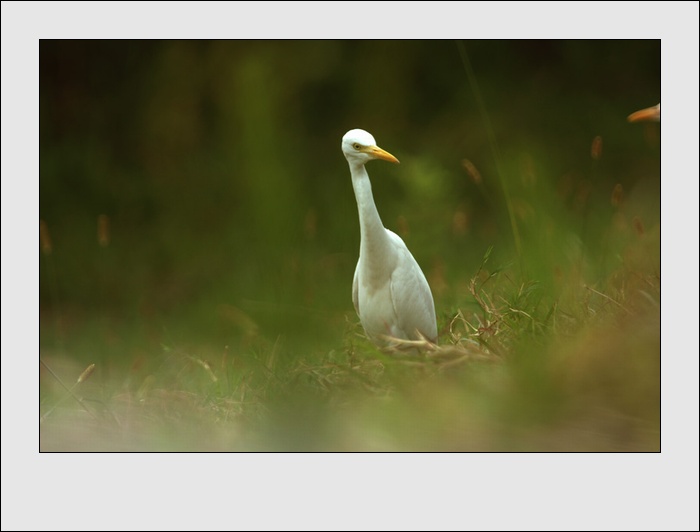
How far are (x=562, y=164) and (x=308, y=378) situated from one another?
1186mm

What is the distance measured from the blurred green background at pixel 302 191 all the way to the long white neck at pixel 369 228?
Answer: 0.31ft

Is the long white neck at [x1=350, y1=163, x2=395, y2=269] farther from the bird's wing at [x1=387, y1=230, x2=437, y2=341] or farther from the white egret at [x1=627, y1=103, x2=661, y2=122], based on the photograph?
the white egret at [x1=627, y1=103, x2=661, y2=122]

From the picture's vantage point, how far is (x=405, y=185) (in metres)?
1.99

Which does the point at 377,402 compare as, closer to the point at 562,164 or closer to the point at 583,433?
the point at 583,433

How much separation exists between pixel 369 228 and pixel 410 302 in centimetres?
23

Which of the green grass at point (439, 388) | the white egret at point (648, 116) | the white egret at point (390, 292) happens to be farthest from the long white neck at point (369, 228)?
the white egret at point (648, 116)

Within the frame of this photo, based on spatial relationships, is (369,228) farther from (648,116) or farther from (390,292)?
(648,116)

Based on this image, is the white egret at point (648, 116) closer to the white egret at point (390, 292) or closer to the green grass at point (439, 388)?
the green grass at point (439, 388)

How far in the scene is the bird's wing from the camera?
2066mm

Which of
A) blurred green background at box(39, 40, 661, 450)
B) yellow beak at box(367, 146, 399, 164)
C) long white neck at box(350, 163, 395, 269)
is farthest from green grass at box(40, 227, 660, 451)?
yellow beak at box(367, 146, 399, 164)

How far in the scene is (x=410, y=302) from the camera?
2.08m

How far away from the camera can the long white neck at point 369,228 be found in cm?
192

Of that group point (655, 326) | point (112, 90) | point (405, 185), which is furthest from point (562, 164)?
point (112, 90)

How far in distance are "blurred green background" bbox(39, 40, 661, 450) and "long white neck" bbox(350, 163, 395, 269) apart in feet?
0.31
